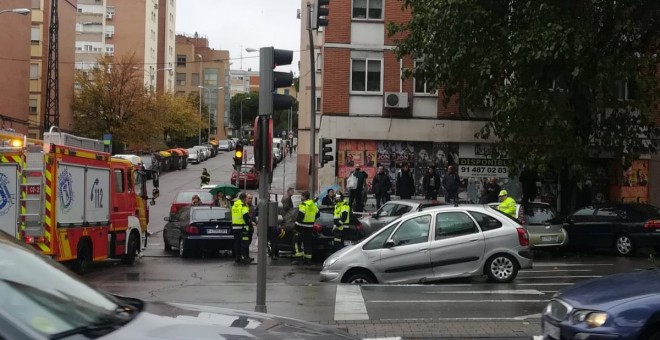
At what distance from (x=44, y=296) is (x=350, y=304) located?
804cm

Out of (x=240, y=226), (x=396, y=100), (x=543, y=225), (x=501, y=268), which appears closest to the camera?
(x=501, y=268)

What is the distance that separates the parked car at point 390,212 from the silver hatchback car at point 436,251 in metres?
5.78

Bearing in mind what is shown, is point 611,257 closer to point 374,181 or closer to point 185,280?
point 374,181

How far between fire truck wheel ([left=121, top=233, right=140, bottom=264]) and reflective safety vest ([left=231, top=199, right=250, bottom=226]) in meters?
2.75

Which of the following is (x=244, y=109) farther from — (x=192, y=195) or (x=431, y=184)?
(x=431, y=184)

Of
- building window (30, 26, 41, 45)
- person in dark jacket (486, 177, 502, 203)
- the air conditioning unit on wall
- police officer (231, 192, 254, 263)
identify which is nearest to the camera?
police officer (231, 192, 254, 263)

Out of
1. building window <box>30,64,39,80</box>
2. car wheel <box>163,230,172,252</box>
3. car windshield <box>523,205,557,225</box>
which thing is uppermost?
building window <box>30,64,39,80</box>

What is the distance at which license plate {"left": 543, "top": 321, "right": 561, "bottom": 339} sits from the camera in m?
7.16

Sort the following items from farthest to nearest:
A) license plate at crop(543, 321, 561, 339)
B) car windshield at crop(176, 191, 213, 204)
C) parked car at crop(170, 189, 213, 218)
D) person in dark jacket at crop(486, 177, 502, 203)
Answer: car windshield at crop(176, 191, 213, 204) < parked car at crop(170, 189, 213, 218) < person in dark jacket at crop(486, 177, 502, 203) < license plate at crop(543, 321, 561, 339)

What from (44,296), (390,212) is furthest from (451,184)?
(44,296)

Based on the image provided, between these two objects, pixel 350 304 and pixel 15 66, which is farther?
pixel 15 66

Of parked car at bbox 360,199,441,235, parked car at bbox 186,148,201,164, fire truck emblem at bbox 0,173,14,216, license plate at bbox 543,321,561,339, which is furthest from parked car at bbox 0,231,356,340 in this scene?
parked car at bbox 186,148,201,164

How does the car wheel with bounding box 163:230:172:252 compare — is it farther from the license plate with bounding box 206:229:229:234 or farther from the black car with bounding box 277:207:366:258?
the black car with bounding box 277:207:366:258

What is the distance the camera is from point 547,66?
819 inches
